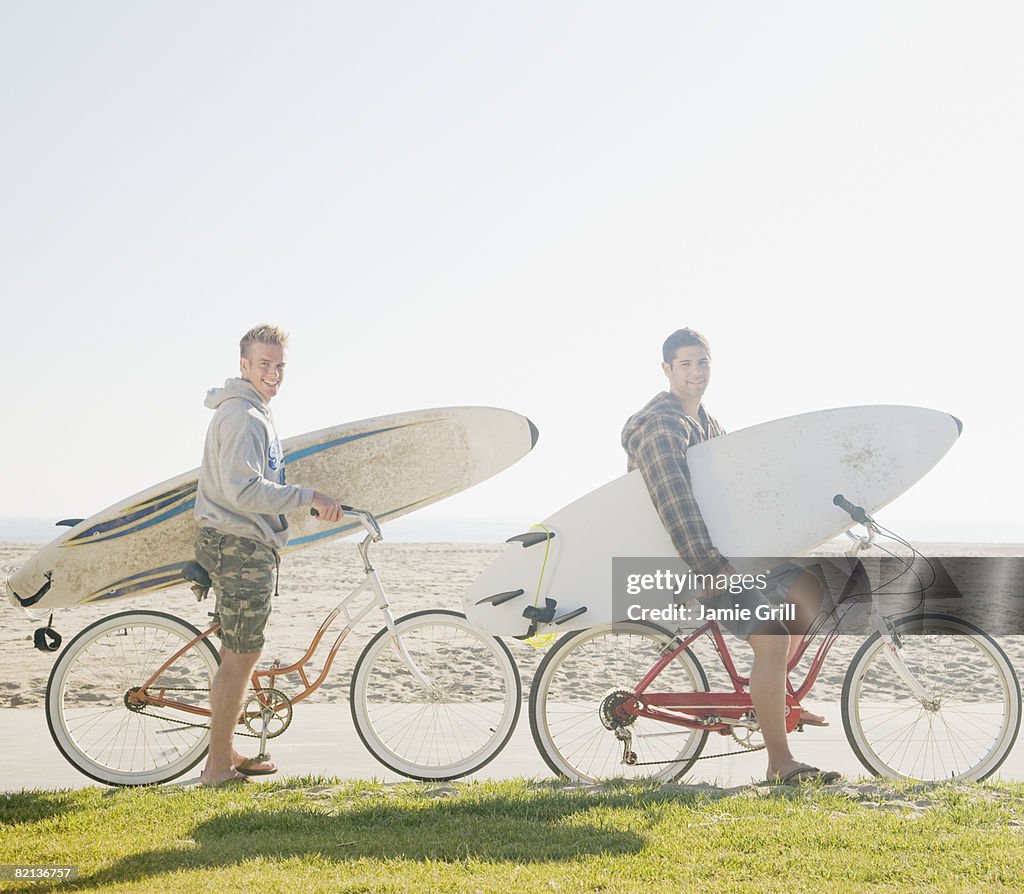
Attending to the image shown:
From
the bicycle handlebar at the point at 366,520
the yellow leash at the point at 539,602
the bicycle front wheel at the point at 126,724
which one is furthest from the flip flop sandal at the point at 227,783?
the yellow leash at the point at 539,602

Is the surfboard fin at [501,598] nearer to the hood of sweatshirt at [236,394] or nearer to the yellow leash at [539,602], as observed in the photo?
the yellow leash at [539,602]

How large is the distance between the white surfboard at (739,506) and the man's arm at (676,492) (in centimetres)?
34

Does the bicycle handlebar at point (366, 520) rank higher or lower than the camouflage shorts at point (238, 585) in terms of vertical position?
higher

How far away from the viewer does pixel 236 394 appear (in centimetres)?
381

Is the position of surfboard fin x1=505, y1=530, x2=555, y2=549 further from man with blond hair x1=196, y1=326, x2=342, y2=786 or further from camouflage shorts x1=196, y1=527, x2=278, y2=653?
camouflage shorts x1=196, y1=527, x2=278, y2=653

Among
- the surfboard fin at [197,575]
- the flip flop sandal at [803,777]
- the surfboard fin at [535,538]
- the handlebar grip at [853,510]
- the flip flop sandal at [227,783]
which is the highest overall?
the handlebar grip at [853,510]

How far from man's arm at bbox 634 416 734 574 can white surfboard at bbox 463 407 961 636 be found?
0.34 m

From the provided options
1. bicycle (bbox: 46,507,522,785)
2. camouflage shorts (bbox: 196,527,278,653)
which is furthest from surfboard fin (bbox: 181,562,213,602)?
camouflage shorts (bbox: 196,527,278,653)

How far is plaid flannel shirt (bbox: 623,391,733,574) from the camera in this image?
3.71m

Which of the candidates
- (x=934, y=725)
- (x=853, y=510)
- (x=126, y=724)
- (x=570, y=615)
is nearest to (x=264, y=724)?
(x=126, y=724)

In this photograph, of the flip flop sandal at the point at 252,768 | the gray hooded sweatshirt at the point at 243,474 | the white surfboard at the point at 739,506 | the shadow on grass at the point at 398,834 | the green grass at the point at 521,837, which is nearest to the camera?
the green grass at the point at 521,837

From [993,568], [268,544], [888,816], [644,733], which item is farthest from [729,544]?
[993,568]

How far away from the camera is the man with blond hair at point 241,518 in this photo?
12.1 ft

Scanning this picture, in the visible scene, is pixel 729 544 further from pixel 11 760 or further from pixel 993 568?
pixel 993 568
